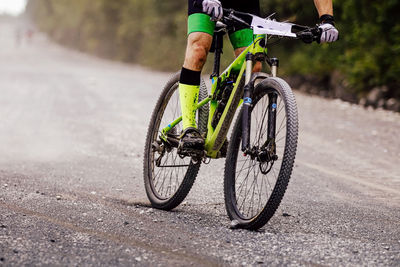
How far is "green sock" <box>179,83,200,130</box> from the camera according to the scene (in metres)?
4.20

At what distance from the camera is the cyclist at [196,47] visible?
13.1 feet

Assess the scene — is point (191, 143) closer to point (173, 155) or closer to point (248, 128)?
point (248, 128)

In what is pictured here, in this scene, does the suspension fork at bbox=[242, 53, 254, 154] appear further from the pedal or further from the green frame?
the pedal

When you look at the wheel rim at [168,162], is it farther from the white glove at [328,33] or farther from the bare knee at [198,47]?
the white glove at [328,33]

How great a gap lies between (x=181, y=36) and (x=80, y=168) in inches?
891

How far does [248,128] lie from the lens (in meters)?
3.69

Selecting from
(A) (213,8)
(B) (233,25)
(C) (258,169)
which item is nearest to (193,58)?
(B) (233,25)

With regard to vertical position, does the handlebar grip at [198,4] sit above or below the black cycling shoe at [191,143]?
above

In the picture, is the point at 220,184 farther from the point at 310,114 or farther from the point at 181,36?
the point at 181,36

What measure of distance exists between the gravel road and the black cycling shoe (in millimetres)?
463

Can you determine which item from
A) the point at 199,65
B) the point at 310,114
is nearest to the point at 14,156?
the point at 199,65

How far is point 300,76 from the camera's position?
57.2 feet

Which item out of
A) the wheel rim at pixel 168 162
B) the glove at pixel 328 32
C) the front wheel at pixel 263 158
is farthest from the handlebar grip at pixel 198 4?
the wheel rim at pixel 168 162

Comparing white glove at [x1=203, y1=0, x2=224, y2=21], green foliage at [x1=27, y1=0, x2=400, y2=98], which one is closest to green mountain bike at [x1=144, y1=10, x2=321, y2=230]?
white glove at [x1=203, y1=0, x2=224, y2=21]
